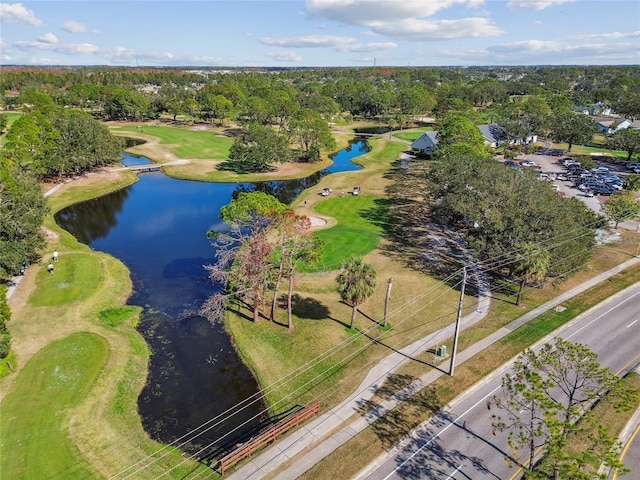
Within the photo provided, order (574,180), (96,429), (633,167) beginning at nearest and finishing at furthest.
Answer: (96,429)
(574,180)
(633,167)

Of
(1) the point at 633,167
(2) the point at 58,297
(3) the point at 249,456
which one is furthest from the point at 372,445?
(1) the point at 633,167

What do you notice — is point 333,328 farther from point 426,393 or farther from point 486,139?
point 486,139

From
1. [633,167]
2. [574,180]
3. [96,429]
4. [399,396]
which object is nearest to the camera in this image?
[96,429]

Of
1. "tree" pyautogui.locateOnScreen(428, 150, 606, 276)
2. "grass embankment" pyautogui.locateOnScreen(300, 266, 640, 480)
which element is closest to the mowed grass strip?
"tree" pyautogui.locateOnScreen(428, 150, 606, 276)

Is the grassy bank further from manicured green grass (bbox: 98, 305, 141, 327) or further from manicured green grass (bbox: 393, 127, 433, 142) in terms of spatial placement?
manicured green grass (bbox: 393, 127, 433, 142)

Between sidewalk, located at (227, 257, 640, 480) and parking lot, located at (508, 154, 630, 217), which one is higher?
parking lot, located at (508, 154, 630, 217)

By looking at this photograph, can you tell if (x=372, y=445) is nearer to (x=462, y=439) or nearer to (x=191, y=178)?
(x=462, y=439)

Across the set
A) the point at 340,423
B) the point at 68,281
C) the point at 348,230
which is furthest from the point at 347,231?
the point at 340,423
